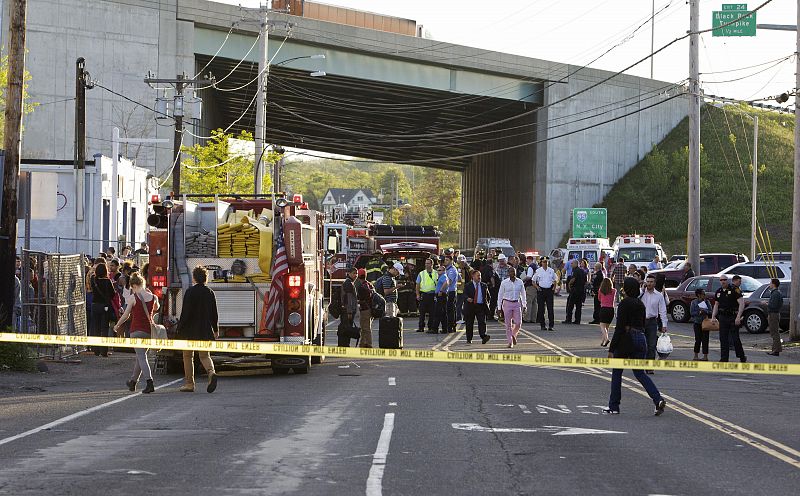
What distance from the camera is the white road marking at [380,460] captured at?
369 inches

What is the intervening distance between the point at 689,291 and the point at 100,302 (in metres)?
19.7

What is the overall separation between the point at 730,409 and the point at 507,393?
121 inches

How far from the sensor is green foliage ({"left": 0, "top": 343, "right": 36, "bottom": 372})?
792 inches

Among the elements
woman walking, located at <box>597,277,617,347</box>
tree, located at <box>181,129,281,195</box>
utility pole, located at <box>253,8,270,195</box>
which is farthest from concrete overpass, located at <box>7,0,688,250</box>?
woman walking, located at <box>597,277,617,347</box>

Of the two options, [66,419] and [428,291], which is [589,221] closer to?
[428,291]

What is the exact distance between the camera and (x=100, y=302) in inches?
963

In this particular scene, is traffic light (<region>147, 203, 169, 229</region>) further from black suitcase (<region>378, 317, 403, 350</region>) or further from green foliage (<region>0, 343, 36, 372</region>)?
black suitcase (<region>378, 317, 403, 350</region>)

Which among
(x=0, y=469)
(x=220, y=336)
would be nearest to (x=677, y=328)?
(x=220, y=336)

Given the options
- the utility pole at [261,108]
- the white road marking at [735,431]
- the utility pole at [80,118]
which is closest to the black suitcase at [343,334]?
the white road marking at [735,431]

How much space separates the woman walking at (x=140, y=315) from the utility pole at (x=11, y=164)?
16.3 feet

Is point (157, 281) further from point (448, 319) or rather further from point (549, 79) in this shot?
point (549, 79)

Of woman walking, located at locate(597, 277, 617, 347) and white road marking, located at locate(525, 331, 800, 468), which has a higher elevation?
woman walking, located at locate(597, 277, 617, 347)

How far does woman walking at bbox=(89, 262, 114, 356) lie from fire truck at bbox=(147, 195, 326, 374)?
486 cm

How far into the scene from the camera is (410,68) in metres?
63.4
